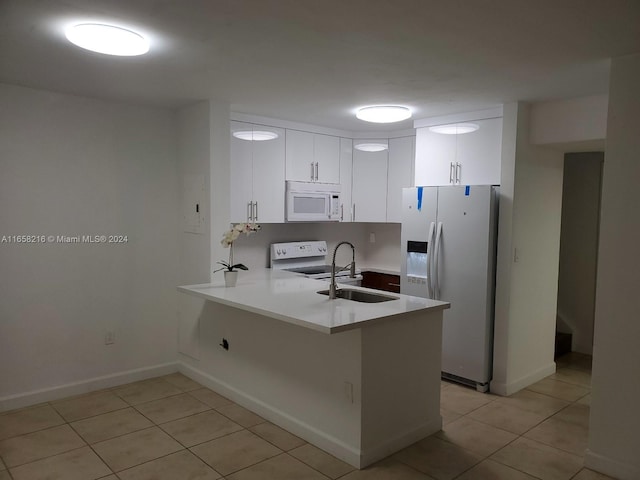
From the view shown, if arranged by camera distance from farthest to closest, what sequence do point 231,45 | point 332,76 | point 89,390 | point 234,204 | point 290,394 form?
point 234,204, point 89,390, point 290,394, point 332,76, point 231,45

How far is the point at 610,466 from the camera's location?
2672mm

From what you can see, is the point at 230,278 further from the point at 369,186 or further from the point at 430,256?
the point at 369,186

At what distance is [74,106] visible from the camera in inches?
147

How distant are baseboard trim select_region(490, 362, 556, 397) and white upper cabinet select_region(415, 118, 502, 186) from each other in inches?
67.0

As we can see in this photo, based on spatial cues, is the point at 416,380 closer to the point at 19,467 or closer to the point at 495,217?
the point at 495,217

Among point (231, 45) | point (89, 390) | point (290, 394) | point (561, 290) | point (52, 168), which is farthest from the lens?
point (561, 290)

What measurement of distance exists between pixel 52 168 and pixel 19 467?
2138 mm

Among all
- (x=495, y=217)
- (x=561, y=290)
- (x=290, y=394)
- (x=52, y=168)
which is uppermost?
(x=52, y=168)

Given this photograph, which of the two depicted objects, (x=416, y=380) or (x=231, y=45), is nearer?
(x=231, y=45)

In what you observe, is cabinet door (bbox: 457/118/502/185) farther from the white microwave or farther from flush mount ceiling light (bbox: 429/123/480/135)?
the white microwave

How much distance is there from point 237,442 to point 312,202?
2.55 m

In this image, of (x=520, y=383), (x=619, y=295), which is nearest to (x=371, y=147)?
(x=520, y=383)

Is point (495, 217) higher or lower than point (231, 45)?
lower

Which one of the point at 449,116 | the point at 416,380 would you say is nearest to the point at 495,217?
the point at 449,116
